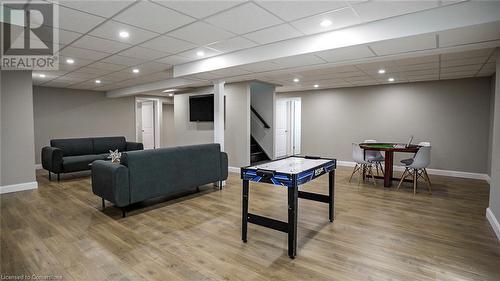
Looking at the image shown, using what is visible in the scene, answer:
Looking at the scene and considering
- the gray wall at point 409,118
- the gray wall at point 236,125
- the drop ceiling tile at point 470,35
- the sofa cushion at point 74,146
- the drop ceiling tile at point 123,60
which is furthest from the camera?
the gray wall at point 236,125

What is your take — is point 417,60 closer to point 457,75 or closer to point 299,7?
point 457,75

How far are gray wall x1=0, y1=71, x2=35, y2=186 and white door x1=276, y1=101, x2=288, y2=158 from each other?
22.1 feet

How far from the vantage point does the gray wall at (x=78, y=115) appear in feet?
25.3

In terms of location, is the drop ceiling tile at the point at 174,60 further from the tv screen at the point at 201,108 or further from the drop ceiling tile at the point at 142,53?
the tv screen at the point at 201,108

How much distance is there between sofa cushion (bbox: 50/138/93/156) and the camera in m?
6.47

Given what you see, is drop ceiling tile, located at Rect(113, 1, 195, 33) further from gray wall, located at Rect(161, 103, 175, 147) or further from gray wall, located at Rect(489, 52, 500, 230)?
gray wall, located at Rect(161, 103, 175, 147)

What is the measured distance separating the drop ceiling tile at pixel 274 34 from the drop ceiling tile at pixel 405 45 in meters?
0.98

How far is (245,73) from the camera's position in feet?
16.0

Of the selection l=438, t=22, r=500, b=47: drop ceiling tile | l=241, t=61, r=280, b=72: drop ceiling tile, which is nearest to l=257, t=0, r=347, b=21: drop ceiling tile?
l=438, t=22, r=500, b=47: drop ceiling tile

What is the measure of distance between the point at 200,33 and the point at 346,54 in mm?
1955

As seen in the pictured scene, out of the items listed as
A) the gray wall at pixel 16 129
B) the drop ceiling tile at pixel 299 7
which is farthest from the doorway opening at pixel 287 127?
the gray wall at pixel 16 129

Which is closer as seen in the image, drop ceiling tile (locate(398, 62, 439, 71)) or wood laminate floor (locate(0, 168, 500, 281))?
wood laminate floor (locate(0, 168, 500, 281))

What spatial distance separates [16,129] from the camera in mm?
4918

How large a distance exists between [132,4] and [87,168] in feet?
16.7
